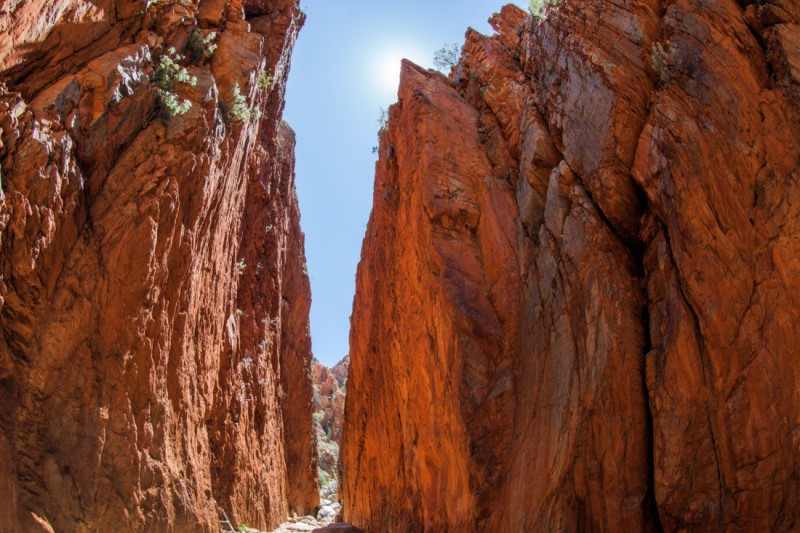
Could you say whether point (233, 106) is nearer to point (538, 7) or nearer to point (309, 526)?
point (538, 7)

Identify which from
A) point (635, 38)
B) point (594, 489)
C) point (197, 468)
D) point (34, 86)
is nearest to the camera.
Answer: point (594, 489)

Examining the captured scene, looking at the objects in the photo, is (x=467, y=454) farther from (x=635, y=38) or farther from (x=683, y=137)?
(x=635, y=38)

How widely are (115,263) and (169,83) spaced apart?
5041 mm

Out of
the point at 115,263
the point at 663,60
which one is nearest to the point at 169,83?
the point at 115,263

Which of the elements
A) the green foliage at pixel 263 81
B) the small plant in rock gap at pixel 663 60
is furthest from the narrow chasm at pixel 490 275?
the green foliage at pixel 263 81

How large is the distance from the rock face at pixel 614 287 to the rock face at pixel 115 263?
5.64m

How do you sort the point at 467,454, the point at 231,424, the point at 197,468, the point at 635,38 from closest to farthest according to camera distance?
1. the point at 467,454
2. the point at 635,38
3. the point at 197,468
4. the point at 231,424

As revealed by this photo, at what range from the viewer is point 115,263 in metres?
11.2

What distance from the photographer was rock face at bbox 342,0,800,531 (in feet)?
28.7

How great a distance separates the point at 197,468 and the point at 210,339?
3.95 m

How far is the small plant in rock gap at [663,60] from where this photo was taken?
11258 mm

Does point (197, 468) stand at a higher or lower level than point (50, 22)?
lower

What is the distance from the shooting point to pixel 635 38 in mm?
12500

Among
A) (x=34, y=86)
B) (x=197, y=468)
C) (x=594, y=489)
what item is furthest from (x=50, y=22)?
(x=594, y=489)
